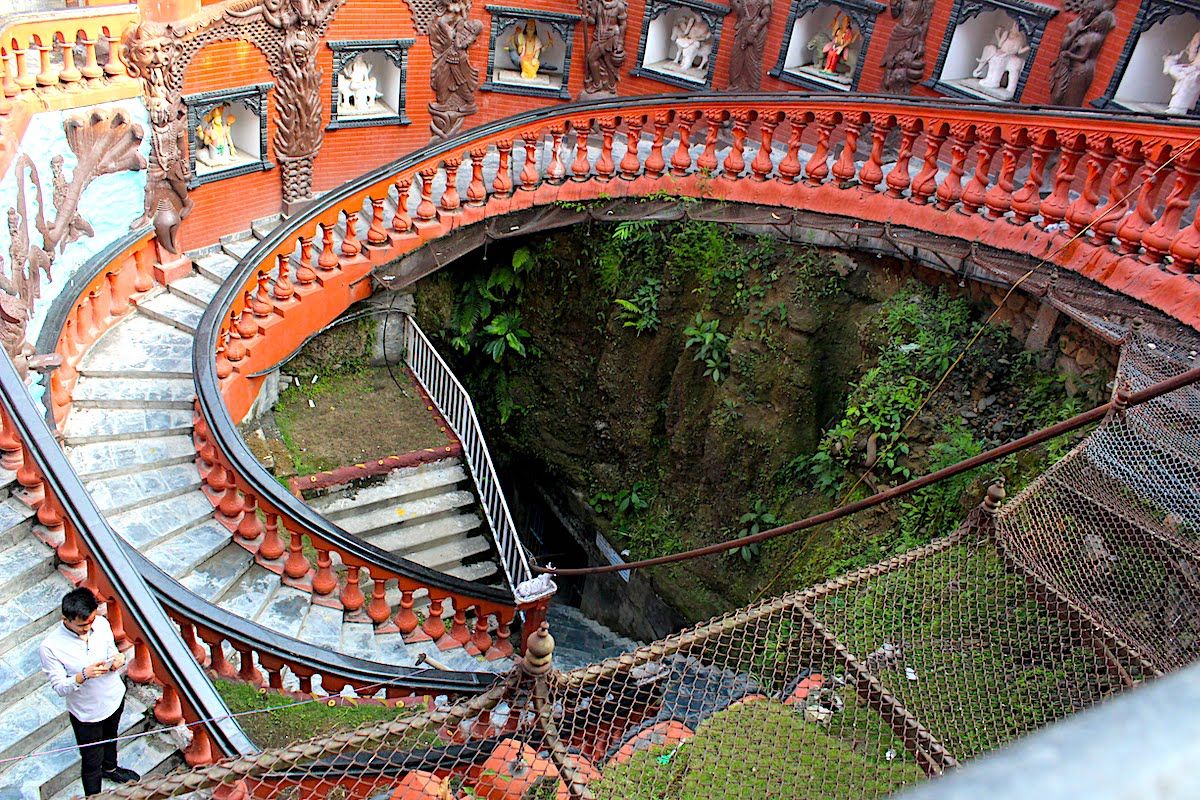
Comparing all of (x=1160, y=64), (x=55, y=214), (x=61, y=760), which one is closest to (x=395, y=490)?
(x=55, y=214)

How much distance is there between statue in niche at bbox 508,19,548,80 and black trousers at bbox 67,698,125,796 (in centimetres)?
947

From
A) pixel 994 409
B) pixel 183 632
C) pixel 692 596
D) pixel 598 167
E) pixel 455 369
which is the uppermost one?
pixel 598 167

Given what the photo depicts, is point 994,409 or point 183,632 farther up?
point 994,409

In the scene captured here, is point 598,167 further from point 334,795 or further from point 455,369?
point 334,795

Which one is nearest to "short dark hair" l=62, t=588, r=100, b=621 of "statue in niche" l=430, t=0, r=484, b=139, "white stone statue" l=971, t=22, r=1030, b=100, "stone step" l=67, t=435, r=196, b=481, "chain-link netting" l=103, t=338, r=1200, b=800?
"chain-link netting" l=103, t=338, r=1200, b=800

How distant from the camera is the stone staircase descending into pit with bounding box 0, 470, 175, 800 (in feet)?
16.3

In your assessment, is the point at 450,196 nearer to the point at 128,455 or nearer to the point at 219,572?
the point at 128,455

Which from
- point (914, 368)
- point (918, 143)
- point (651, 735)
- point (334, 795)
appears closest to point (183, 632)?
point (334, 795)

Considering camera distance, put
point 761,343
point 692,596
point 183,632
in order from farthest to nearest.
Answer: point 692,596 < point 761,343 < point 183,632

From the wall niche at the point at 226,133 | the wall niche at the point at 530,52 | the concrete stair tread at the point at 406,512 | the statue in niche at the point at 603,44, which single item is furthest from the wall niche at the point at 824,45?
the concrete stair tread at the point at 406,512

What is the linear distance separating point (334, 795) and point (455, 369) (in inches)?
315

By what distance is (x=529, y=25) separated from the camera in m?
12.2

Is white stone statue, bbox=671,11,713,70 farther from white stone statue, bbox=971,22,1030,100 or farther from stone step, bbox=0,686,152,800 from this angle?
stone step, bbox=0,686,152,800

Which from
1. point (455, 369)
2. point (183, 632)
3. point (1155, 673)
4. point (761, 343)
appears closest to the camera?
point (1155, 673)
